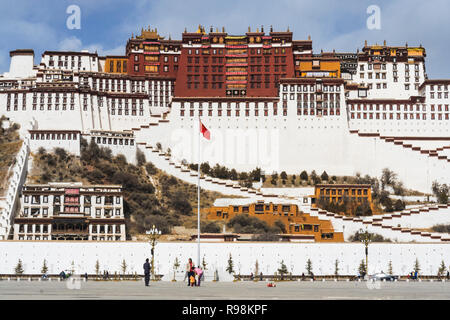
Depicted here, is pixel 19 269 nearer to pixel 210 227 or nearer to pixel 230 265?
pixel 230 265

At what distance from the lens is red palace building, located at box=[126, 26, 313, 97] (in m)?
115

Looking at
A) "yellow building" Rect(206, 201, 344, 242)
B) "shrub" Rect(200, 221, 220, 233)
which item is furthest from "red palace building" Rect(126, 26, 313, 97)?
"shrub" Rect(200, 221, 220, 233)

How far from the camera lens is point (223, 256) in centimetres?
7088

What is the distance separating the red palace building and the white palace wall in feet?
151

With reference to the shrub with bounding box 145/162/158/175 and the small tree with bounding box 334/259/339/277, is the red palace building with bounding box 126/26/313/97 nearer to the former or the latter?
the shrub with bounding box 145/162/158/175

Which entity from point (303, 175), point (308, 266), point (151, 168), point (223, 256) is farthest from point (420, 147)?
point (223, 256)

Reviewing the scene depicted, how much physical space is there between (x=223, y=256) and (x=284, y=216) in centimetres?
2051

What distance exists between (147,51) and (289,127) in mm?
29684

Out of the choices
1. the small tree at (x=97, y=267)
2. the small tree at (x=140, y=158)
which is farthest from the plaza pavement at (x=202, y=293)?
the small tree at (x=140, y=158)

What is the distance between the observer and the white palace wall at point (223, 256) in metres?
69.4

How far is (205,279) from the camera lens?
46.3 metres

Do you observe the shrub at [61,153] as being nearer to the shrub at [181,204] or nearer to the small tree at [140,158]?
the small tree at [140,158]
